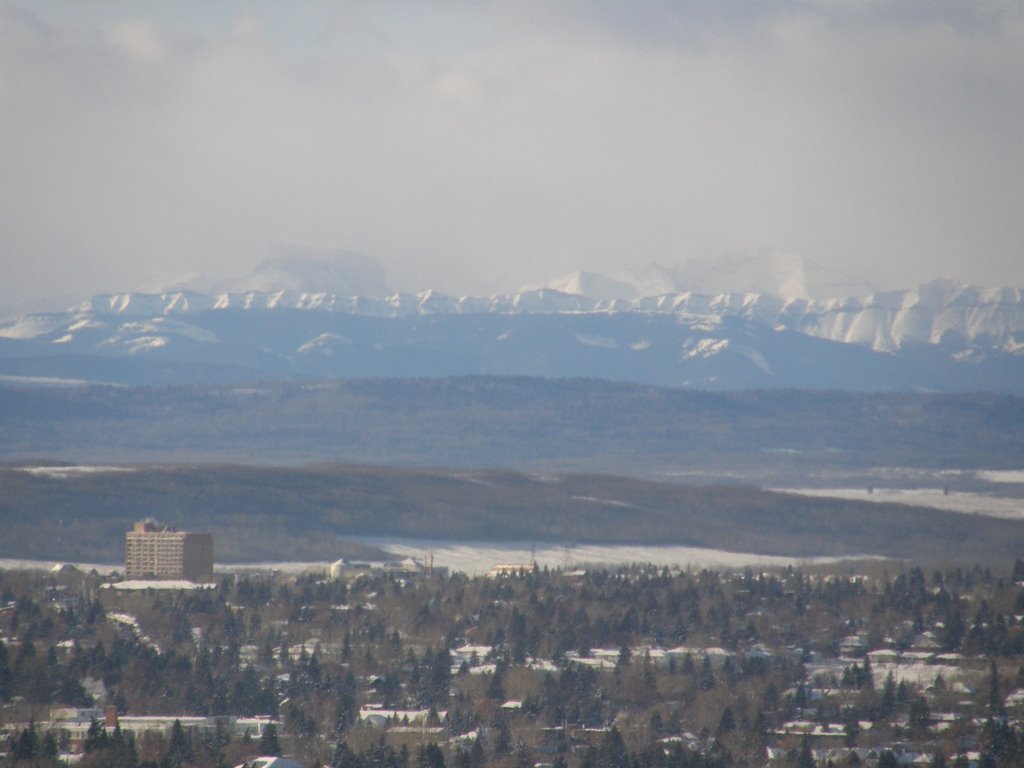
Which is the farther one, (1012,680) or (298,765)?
(1012,680)

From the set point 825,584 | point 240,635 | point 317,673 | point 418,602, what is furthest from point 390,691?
point 825,584

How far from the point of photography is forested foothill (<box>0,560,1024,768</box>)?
125250 mm

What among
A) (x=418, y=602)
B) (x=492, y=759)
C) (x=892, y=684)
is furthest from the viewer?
(x=418, y=602)

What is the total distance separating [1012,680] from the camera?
467 feet

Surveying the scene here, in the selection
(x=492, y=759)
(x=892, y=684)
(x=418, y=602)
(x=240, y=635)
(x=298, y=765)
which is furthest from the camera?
(x=418, y=602)

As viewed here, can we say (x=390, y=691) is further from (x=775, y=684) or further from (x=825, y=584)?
(x=825, y=584)

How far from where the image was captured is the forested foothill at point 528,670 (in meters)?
125

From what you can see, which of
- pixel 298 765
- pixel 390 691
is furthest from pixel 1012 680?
pixel 298 765

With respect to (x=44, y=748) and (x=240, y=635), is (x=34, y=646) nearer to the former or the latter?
(x=240, y=635)

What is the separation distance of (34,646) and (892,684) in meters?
46.4

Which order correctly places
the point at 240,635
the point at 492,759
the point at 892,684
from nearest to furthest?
the point at 492,759
the point at 892,684
the point at 240,635

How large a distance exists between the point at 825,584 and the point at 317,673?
165 ft

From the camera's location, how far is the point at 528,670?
148m

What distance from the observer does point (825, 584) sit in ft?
604
